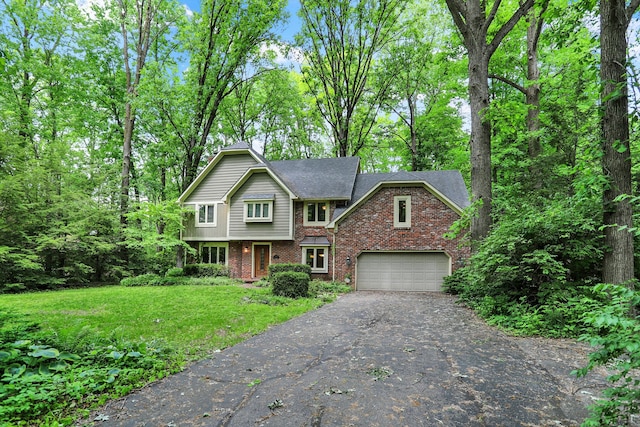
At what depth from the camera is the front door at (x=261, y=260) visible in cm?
1717

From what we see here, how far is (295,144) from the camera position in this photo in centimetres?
2831

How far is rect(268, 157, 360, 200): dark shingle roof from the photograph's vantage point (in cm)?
1647

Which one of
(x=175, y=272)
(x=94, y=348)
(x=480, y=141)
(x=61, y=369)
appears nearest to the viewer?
(x=61, y=369)

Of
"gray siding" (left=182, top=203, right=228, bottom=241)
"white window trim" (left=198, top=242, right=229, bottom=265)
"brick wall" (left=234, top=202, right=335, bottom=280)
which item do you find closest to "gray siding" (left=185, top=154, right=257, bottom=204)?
"gray siding" (left=182, top=203, right=228, bottom=241)

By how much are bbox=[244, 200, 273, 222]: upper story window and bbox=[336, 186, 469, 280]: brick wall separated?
3.90 meters

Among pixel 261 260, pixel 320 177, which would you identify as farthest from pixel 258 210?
pixel 320 177

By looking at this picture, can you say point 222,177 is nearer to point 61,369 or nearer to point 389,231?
point 389,231

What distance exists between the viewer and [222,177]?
18.0 metres

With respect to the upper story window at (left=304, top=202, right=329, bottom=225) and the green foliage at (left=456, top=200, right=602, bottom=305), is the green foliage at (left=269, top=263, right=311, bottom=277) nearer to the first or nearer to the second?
the upper story window at (left=304, top=202, right=329, bottom=225)

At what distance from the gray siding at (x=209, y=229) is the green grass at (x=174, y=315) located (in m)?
6.30

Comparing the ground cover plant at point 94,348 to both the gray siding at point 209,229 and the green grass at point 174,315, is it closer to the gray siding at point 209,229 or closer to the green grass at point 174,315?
the green grass at point 174,315

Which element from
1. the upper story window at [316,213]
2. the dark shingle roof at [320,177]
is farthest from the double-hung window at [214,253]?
the dark shingle roof at [320,177]

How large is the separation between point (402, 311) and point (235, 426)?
6684mm

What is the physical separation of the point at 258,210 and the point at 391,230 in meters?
6.98
